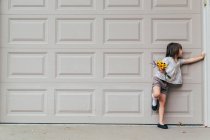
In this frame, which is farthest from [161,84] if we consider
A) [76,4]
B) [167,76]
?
[76,4]

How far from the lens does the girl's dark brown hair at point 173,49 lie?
5211 millimetres

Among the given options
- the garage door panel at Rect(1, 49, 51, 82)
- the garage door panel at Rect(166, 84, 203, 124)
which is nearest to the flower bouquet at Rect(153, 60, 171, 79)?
the garage door panel at Rect(166, 84, 203, 124)

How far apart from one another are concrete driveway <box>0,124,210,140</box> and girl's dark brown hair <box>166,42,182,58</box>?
1.12 m

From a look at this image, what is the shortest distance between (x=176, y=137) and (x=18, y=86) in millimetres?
2545

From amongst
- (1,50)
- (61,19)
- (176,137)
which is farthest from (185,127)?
(1,50)

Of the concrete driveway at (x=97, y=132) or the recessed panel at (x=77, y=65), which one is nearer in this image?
the concrete driveway at (x=97, y=132)

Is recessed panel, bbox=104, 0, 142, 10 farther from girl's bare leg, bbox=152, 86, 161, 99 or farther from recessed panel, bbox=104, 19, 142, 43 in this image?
girl's bare leg, bbox=152, 86, 161, 99

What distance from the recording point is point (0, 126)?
17.3 ft

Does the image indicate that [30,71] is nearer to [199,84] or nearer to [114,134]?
[114,134]

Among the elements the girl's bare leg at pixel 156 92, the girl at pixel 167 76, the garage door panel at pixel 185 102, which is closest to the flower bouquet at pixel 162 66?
the girl at pixel 167 76

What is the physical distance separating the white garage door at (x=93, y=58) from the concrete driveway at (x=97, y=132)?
0.49 feet

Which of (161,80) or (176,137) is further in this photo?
(161,80)

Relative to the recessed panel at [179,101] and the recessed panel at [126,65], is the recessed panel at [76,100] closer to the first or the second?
the recessed panel at [126,65]

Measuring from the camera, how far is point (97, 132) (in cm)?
495
